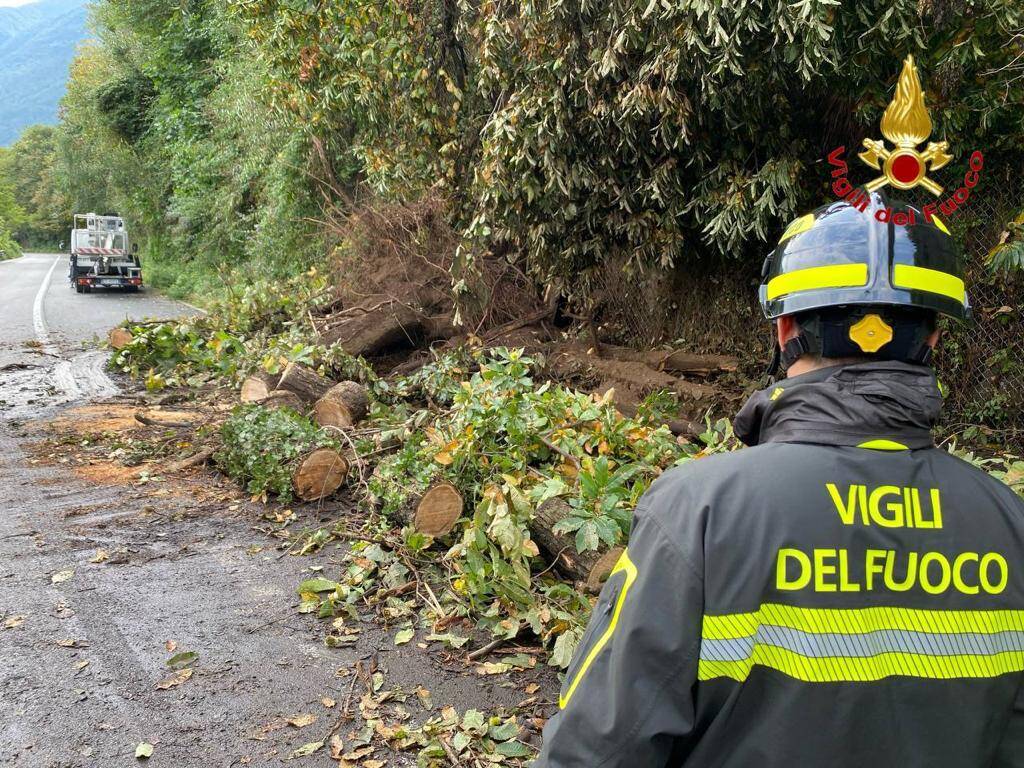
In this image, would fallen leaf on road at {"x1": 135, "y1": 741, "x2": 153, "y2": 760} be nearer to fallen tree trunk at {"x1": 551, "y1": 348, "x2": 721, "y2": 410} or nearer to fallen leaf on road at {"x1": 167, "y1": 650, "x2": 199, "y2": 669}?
fallen leaf on road at {"x1": 167, "y1": 650, "x2": 199, "y2": 669}

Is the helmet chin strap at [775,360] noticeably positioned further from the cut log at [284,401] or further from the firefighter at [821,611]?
the cut log at [284,401]

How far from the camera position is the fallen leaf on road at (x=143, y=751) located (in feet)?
10.9

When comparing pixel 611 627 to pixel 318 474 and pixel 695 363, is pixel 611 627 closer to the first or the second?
pixel 318 474

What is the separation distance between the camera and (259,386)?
861 centimetres

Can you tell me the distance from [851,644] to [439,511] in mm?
4068

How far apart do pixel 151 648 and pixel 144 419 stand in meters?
4.79

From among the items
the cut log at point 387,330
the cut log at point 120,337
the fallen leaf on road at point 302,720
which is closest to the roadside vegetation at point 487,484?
the fallen leaf on road at point 302,720

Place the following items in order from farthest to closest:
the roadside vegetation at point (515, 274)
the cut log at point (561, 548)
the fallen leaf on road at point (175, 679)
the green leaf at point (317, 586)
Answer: the green leaf at point (317, 586) → the roadside vegetation at point (515, 274) → the cut log at point (561, 548) → the fallen leaf on road at point (175, 679)

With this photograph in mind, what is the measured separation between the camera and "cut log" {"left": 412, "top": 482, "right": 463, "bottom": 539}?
203 inches

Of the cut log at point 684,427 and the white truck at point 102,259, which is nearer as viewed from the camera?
the cut log at point 684,427

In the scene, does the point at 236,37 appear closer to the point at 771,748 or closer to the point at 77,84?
the point at 77,84

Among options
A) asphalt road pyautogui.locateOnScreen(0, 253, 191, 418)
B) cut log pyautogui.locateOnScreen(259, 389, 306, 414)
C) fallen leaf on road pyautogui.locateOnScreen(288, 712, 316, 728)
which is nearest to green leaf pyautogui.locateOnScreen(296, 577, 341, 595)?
fallen leaf on road pyautogui.locateOnScreen(288, 712, 316, 728)

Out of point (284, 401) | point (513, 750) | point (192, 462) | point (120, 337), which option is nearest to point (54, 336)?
point (120, 337)

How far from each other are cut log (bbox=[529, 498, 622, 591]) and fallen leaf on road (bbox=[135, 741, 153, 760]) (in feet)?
6.95
